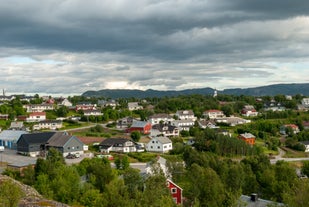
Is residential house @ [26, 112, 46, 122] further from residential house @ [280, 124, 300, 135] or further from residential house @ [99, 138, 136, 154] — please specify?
residential house @ [280, 124, 300, 135]

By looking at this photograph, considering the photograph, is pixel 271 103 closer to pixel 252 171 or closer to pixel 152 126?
pixel 152 126

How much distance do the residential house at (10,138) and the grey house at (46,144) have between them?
575cm

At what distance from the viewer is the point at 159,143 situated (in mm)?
64125

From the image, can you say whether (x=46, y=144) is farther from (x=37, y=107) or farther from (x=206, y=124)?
(x=37, y=107)

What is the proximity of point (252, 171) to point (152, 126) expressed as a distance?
46067 millimetres

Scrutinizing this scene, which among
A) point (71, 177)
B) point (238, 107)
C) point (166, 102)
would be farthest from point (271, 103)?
point (71, 177)

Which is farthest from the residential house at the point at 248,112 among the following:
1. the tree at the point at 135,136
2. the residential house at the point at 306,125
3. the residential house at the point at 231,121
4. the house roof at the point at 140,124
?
the tree at the point at 135,136

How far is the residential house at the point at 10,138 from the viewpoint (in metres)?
67.2

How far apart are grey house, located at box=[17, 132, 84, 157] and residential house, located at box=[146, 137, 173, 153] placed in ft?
39.6

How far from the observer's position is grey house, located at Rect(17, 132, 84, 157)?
5962 centimetres

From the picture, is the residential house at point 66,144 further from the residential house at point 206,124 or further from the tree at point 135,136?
the residential house at point 206,124

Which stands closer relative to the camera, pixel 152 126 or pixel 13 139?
pixel 13 139

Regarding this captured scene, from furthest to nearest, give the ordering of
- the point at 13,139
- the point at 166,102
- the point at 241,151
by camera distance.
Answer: the point at 166,102, the point at 13,139, the point at 241,151

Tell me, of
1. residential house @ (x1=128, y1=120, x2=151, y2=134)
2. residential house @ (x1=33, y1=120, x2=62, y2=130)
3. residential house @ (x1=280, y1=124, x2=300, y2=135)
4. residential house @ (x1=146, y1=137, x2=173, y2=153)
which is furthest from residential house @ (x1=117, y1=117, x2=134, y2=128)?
residential house @ (x1=280, y1=124, x2=300, y2=135)
